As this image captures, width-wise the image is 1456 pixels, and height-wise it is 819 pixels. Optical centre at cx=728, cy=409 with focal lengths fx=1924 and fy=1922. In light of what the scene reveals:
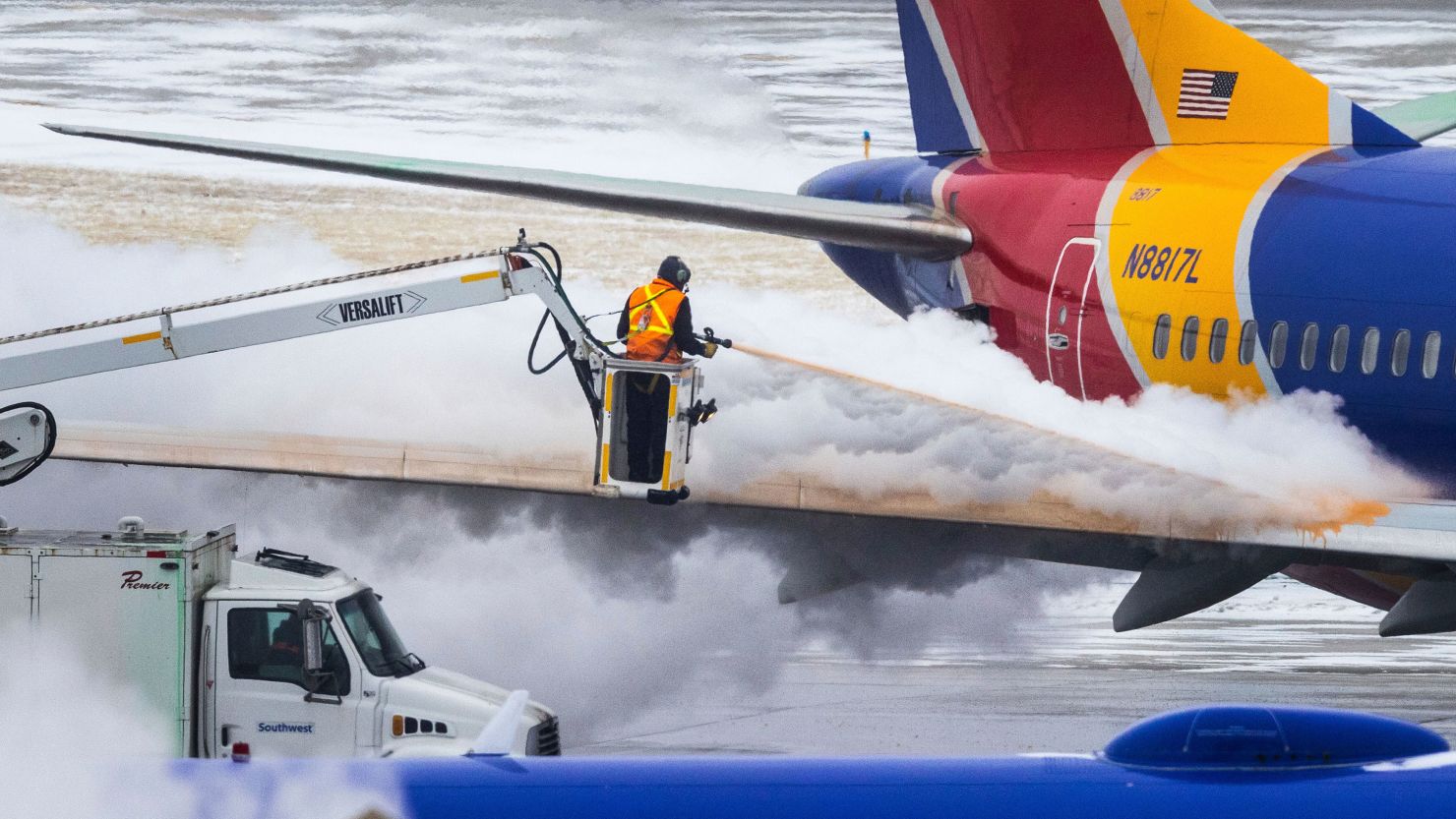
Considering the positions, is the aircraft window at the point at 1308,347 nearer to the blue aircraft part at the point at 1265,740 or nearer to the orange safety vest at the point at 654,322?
the orange safety vest at the point at 654,322

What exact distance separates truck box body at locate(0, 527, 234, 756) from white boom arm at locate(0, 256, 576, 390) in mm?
1929

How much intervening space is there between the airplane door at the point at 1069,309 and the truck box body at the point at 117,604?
806 centimetres

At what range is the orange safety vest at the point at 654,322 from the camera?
1378 centimetres

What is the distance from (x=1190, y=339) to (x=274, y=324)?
23.7 ft

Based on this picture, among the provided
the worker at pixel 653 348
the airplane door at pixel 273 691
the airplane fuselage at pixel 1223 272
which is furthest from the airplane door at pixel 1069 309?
the airplane door at pixel 273 691

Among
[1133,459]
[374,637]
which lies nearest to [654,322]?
[374,637]

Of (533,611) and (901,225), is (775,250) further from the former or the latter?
(533,611)

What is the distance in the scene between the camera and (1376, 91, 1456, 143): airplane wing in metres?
19.1

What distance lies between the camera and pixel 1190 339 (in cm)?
1556

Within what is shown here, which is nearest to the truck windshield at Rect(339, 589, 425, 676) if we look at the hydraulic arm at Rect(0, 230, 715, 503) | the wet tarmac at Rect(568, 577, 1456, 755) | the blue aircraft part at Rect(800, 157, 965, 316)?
the hydraulic arm at Rect(0, 230, 715, 503)

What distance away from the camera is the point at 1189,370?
15.6 m

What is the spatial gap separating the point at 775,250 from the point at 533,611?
17.9 metres

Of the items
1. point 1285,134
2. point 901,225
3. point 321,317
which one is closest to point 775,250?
point 901,225

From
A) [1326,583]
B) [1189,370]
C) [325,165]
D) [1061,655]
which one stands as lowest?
[1061,655]
